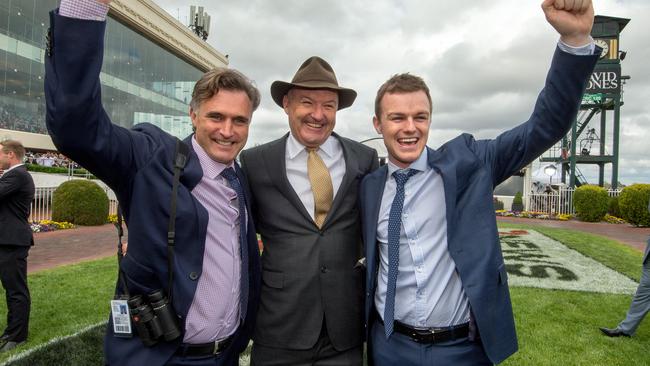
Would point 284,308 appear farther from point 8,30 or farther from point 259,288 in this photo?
point 8,30

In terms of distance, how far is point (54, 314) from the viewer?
20.6 ft

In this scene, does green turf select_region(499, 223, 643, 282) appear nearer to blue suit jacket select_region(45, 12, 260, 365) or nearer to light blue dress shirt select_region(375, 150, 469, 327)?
light blue dress shirt select_region(375, 150, 469, 327)

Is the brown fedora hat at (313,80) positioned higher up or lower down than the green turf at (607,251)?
higher up

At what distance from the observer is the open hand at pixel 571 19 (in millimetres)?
2020

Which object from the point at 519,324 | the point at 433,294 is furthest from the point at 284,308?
the point at 519,324

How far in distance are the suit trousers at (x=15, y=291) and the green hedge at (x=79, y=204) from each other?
12619 millimetres

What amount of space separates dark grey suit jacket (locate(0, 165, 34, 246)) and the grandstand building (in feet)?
64.0

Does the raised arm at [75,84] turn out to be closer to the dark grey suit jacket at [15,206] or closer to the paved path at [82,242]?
the dark grey suit jacket at [15,206]

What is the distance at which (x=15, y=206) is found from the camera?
559 cm

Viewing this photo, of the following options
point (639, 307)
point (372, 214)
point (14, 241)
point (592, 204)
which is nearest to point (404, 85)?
point (372, 214)

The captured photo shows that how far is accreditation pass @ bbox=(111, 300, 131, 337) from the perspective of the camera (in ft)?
6.88

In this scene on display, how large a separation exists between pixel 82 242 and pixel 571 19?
14114 mm

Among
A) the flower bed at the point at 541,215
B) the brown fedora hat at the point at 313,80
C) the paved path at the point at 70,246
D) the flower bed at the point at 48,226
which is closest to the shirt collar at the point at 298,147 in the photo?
the brown fedora hat at the point at 313,80

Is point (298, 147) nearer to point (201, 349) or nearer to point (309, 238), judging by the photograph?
point (309, 238)
